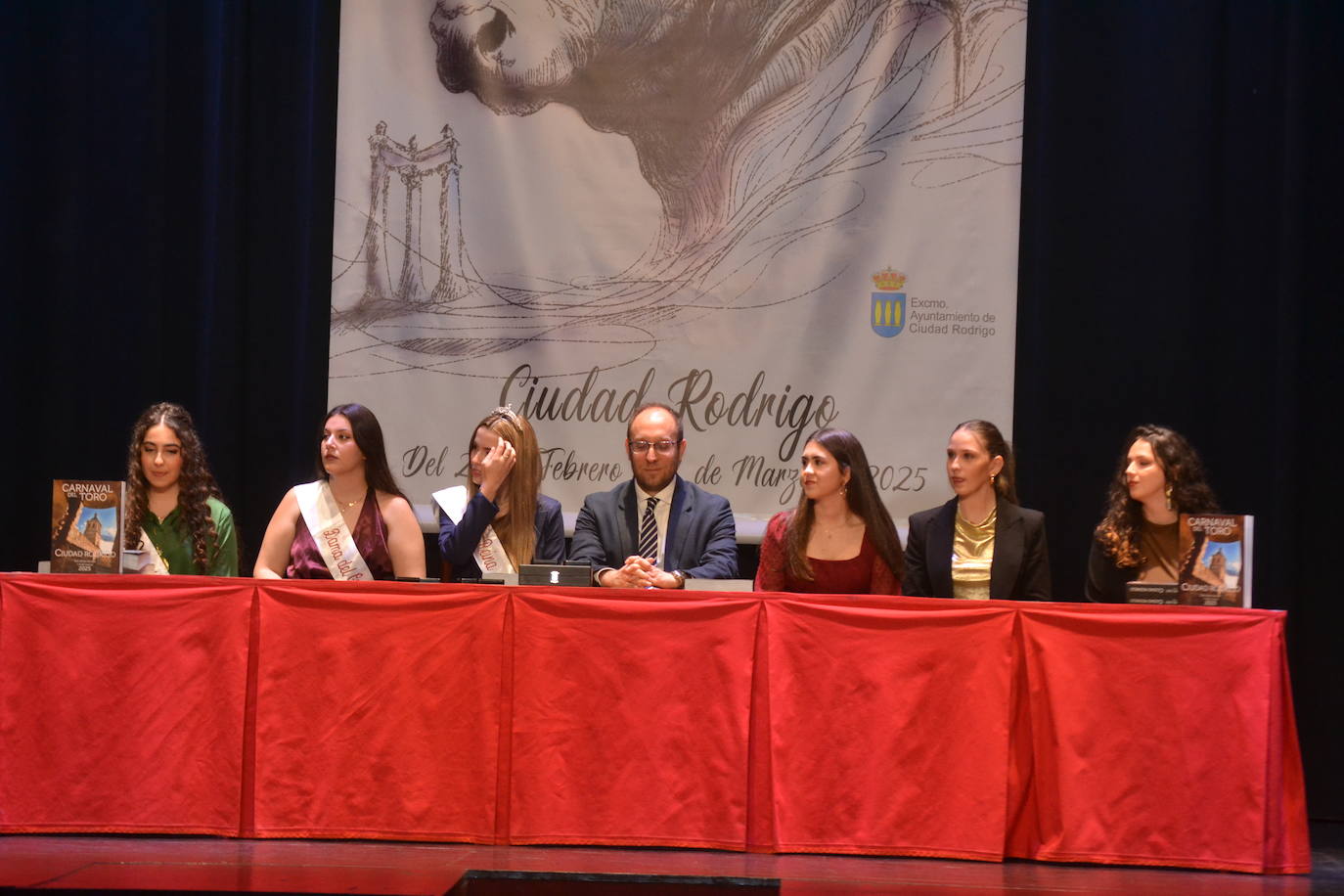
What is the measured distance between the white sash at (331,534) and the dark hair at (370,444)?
113 mm

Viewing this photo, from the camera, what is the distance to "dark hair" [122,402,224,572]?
13.3 feet

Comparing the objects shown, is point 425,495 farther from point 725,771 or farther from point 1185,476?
point 1185,476

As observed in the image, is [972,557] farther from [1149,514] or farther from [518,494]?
[518,494]

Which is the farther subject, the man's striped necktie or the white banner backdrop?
the white banner backdrop

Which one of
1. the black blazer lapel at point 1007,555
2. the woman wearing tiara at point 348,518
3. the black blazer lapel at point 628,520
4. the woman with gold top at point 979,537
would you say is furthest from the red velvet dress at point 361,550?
the black blazer lapel at point 1007,555

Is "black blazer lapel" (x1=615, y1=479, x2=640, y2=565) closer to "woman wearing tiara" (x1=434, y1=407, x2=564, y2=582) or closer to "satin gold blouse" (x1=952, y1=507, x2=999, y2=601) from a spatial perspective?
"woman wearing tiara" (x1=434, y1=407, x2=564, y2=582)

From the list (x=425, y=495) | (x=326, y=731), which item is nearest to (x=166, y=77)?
(x=425, y=495)

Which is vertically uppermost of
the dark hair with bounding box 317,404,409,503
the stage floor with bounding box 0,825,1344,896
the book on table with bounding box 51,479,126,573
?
the dark hair with bounding box 317,404,409,503

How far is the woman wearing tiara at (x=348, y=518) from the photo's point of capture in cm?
392

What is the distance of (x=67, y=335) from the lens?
5059 millimetres

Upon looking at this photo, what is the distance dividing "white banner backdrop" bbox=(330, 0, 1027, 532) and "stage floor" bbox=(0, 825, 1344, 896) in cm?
188

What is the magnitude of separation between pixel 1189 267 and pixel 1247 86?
2.34 feet

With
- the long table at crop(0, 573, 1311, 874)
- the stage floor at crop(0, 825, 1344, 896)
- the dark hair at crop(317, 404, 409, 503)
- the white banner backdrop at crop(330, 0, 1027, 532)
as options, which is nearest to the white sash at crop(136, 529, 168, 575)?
the long table at crop(0, 573, 1311, 874)

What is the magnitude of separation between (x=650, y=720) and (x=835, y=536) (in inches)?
35.9
